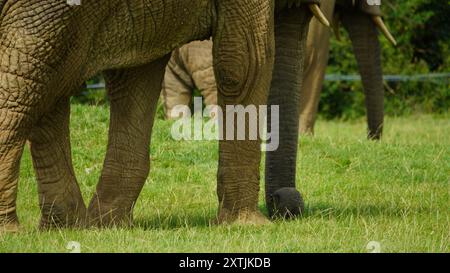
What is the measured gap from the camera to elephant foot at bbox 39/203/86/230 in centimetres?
795

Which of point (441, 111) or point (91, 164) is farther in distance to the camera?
point (441, 111)

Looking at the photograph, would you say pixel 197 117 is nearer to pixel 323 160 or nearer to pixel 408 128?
pixel 323 160

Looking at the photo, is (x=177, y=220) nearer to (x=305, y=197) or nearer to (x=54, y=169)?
(x=54, y=169)

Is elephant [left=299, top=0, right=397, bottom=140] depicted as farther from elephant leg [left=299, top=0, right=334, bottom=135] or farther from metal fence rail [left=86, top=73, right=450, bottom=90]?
metal fence rail [left=86, top=73, right=450, bottom=90]

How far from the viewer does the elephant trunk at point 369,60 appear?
39.5 feet

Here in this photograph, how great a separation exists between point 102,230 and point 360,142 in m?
5.04

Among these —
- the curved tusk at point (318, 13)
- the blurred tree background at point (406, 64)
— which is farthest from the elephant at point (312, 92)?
the blurred tree background at point (406, 64)

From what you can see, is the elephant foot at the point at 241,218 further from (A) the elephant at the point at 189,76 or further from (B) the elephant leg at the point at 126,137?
(A) the elephant at the point at 189,76

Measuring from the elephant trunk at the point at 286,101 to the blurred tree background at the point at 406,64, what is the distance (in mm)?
12508

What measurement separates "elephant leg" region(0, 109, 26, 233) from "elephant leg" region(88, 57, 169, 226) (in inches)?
39.1
